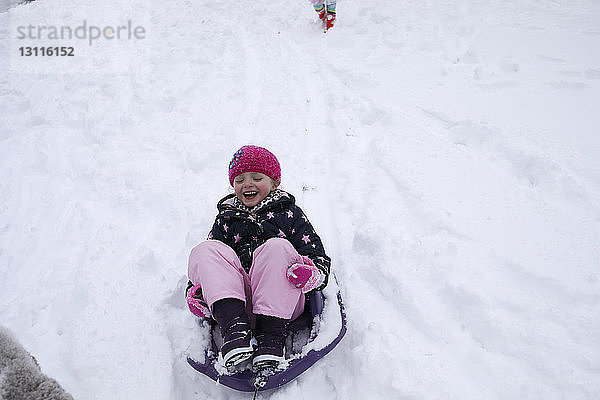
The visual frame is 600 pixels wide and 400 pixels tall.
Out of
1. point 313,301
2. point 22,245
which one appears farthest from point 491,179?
point 22,245

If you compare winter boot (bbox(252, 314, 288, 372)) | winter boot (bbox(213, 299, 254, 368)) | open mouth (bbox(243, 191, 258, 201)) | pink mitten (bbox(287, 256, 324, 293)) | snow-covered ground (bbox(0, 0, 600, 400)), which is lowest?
snow-covered ground (bbox(0, 0, 600, 400))

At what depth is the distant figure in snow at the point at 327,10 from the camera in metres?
8.00

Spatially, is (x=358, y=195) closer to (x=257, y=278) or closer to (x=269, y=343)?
(x=257, y=278)

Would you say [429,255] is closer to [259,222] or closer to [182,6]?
[259,222]

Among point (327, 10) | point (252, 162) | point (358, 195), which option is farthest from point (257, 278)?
point (327, 10)

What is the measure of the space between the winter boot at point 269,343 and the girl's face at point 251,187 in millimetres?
841

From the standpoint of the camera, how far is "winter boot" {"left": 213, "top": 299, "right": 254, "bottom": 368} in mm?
2008

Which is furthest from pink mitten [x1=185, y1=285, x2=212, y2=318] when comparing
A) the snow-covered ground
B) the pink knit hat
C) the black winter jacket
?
the pink knit hat

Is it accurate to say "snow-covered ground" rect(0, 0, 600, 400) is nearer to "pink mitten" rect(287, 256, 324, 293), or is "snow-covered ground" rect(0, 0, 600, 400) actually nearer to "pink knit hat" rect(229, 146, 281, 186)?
"pink mitten" rect(287, 256, 324, 293)

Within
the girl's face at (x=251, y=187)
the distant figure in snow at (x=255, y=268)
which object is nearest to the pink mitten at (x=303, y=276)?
the distant figure in snow at (x=255, y=268)

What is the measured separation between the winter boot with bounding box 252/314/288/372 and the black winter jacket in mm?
534

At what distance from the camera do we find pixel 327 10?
8016 millimetres

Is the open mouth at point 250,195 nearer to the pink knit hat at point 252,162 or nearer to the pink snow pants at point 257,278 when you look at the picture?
the pink knit hat at point 252,162

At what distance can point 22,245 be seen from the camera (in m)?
3.27
